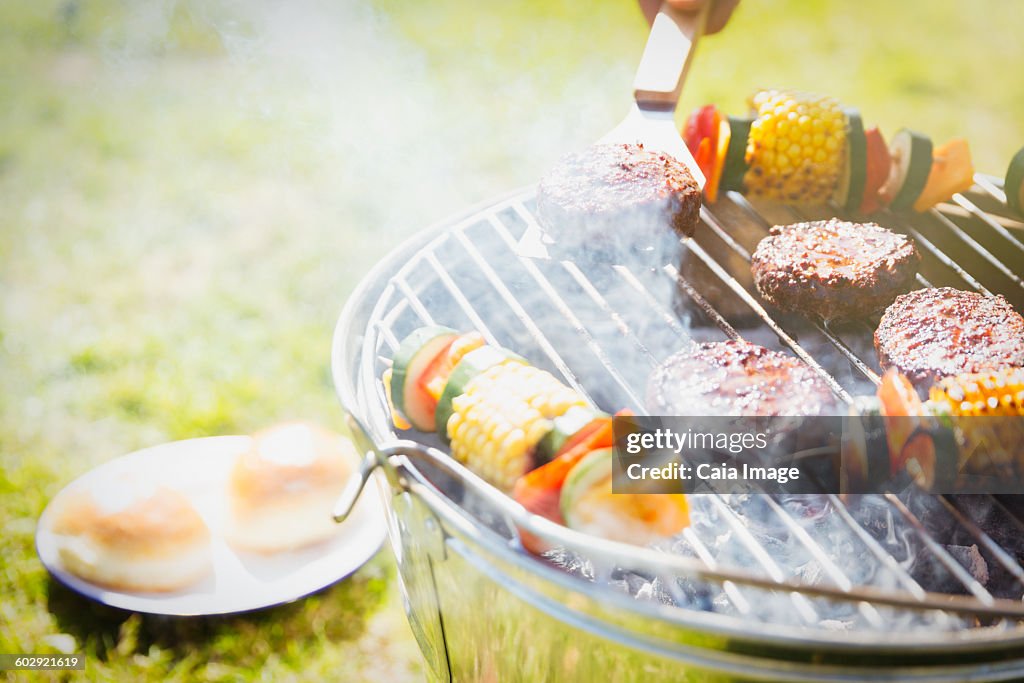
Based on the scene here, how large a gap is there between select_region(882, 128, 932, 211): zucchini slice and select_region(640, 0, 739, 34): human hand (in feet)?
2.54

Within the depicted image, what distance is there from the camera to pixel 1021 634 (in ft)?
4.77

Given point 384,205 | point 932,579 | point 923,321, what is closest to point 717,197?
point 923,321

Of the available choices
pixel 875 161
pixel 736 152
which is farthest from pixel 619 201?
pixel 875 161

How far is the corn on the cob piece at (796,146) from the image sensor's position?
288cm

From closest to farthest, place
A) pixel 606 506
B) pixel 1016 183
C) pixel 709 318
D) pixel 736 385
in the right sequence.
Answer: pixel 606 506 → pixel 736 385 → pixel 709 318 → pixel 1016 183

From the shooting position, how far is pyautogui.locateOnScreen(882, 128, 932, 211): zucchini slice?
2834 mm

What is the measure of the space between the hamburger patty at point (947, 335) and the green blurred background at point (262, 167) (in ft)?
6.52

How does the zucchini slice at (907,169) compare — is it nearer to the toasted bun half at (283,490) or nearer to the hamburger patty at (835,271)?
the hamburger patty at (835,271)

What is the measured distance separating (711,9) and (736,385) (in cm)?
173

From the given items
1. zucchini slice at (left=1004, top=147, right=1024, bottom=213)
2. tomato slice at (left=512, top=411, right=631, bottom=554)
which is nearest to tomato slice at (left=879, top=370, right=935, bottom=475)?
tomato slice at (left=512, top=411, right=631, bottom=554)

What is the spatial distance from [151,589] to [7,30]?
18.2ft

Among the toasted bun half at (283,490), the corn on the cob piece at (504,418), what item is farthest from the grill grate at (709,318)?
the toasted bun half at (283,490)

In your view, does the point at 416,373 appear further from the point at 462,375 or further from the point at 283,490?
the point at 283,490

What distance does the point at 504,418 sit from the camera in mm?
1914
